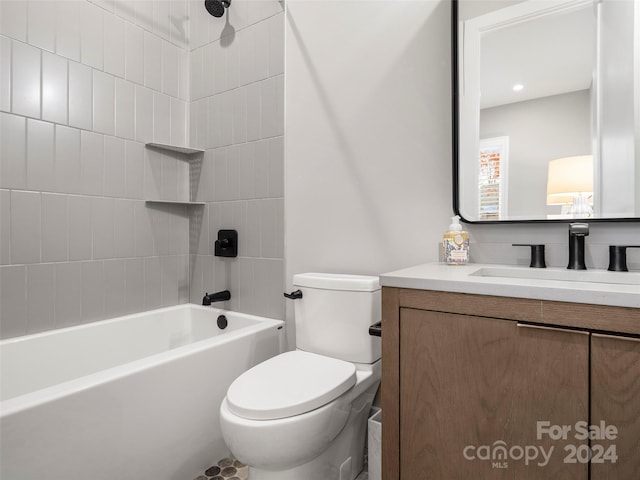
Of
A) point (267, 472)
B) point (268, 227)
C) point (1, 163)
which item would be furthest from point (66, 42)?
point (267, 472)

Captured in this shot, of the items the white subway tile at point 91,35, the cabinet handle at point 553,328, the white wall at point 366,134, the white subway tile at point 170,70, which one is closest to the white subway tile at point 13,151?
the white subway tile at point 91,35

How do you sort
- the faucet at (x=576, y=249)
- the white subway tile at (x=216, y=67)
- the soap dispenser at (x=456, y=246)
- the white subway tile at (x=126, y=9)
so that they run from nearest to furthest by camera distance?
the faucet at (x=576, y=249) → the soap dispenser at (x=456, y=246) → the white subway tile at (x=126, y=9) → the white subway tile at (x=216, y=67)

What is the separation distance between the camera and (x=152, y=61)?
2.04 m

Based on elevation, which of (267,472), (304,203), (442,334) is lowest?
(267,472)

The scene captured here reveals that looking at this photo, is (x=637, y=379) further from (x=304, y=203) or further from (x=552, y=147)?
(x=304, y=203)

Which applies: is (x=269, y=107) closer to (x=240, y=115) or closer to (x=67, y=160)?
(x=240, y=115)

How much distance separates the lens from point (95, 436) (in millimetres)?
1125

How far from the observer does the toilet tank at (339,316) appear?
1.42 m

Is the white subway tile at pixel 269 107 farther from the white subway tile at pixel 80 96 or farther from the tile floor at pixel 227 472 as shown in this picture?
the tile floor at pixel 227 472

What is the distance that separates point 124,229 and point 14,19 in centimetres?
96

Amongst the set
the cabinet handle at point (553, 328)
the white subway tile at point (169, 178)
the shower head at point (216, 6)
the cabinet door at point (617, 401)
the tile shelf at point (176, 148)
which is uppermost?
the shower head at point (216, 6)

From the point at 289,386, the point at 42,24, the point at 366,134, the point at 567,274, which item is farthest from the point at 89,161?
the point at 567,274

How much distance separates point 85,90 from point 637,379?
7.23 feet

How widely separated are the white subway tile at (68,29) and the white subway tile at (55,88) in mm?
50
